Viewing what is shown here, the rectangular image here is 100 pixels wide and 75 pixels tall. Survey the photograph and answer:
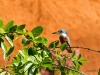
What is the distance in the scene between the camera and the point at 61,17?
819 cm

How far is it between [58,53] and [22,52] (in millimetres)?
162

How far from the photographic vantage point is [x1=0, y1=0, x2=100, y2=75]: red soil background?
7.87 meters

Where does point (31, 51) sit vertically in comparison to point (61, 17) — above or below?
below

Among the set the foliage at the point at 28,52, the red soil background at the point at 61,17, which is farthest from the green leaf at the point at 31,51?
the red soil background at the point at 61,17

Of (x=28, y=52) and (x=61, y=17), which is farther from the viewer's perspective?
(x=61, y=17)

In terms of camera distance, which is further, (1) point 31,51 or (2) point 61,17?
(2) point 61,17

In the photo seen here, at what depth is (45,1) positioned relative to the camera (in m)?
8.30

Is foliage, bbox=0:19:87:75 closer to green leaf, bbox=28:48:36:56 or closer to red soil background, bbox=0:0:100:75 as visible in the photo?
green leaf, bbox=28:48:36:56

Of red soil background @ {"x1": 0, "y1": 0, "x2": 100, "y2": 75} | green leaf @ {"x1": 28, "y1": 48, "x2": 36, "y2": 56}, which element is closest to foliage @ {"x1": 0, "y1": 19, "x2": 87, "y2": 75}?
green leaf @ {"x1": 28, "y1": 48, "x2": 36, "y2": 56}

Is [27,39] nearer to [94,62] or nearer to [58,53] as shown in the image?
[58,53]

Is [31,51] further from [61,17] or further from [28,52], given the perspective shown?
[61,17]

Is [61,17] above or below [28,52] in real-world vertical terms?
above

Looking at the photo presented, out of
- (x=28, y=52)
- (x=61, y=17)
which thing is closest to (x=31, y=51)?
(x=28, y=52)

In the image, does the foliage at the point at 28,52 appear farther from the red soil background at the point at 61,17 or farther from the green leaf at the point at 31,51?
the red soil background at the point at 61,17
